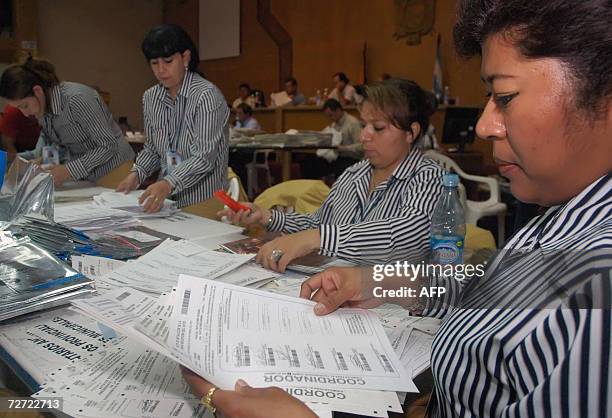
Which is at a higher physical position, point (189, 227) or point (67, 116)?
point (67, 116)

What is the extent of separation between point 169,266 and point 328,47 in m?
8.19

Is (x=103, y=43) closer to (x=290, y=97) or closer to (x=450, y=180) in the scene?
(x=290, y=97)

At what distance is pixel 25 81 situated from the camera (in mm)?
2490

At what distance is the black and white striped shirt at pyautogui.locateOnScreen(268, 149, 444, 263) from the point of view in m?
1.38

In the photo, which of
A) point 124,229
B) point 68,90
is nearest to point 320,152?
point 68,90

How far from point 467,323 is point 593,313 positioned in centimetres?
20

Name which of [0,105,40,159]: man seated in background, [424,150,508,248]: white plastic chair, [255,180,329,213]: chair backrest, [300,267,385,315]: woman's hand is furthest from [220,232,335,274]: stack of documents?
[0,105,40,159]: man seated in background

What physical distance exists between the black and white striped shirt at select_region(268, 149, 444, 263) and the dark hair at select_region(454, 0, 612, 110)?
32.7 inches

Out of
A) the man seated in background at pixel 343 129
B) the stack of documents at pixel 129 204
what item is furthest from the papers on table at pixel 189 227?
the man seated in background at pixel 343 129

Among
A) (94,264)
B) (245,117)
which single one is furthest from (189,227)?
(245,117)

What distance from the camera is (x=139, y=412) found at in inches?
25.1

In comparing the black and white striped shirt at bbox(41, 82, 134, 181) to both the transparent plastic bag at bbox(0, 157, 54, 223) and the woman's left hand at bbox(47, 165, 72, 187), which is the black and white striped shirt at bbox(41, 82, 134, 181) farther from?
the transparent plastic bag at bbox(0, 157, 54, 223)

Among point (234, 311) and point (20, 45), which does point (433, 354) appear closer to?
point (234, 311)

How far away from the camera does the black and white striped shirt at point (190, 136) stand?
2.05m
